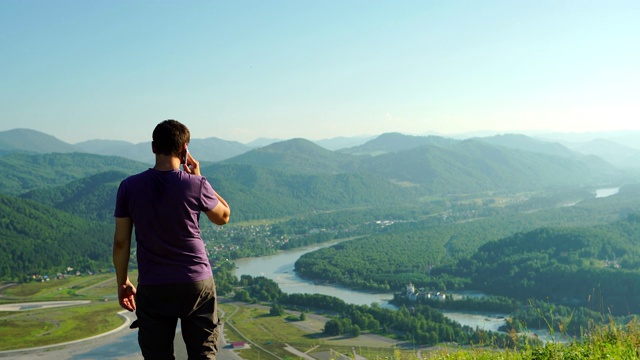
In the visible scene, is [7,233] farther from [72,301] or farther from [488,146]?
[488,146]

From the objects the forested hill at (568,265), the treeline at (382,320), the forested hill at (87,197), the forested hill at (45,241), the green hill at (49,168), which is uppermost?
the green hill at (49,168)

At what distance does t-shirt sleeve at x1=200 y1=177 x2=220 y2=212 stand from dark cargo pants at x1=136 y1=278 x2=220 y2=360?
1.42ft

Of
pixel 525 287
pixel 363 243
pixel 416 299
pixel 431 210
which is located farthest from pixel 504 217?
pixel 416 299

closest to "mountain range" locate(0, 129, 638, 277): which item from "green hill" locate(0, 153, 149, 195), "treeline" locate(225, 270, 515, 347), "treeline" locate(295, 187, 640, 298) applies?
"green hill" locate(0, 153, 149, 195)

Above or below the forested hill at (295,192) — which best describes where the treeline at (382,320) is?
below

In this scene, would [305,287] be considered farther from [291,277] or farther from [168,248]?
[168,248]

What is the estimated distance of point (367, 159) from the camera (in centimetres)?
19988

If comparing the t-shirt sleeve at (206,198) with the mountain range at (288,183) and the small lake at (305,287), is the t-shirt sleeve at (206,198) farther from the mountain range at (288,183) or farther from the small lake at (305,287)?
the mountain range at (288,183)

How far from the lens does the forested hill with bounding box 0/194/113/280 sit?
201 ft

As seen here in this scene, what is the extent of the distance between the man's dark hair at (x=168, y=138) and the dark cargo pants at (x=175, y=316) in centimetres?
80

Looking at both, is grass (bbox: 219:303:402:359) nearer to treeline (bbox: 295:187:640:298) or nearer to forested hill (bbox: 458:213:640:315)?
treeline (bbox: 295:187:640:298)

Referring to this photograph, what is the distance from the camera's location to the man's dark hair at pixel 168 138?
348 cm

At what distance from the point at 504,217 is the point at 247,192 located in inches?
2119

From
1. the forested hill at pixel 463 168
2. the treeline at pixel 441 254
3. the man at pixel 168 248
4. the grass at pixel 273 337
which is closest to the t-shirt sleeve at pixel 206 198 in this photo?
the man at pixel 168 248
